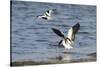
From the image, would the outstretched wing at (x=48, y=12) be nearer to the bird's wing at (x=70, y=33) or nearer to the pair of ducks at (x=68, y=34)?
the pair of ducks at (x=68, y=34)

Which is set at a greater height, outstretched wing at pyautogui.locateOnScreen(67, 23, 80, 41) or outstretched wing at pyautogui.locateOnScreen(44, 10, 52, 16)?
outstretched wing at pyautogui.locateOnScreen(44, 10, 52, 16)


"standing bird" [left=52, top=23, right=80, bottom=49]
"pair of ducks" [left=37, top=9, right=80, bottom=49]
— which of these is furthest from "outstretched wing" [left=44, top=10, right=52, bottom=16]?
"standing bird" [left=52, top=23, right=80, bottom=49]

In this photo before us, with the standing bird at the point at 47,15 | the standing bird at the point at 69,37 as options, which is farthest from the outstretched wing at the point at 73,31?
the standing bird at the point at 47,15

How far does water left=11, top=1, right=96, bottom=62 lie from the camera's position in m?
1.98

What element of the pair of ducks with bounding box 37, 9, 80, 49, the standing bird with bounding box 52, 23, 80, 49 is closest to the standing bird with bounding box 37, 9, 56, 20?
the pair of ducks with bounding box 37, 9, 80, 49

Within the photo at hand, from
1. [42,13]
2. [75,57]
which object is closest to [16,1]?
[42,13]

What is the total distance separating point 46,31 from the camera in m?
2.07

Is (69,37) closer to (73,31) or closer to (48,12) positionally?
(73,31)

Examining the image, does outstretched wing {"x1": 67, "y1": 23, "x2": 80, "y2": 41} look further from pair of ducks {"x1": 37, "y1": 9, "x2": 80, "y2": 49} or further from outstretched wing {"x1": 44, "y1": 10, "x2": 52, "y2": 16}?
outstretched wing {"x1": 44, "y1": 10, "x2": 52, "y2": 16}

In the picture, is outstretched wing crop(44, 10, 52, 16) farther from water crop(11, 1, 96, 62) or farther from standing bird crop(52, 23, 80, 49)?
standing bird crop(52, 23, 80, 49)

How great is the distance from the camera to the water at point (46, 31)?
198 cm

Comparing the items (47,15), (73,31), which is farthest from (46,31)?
(73,31)

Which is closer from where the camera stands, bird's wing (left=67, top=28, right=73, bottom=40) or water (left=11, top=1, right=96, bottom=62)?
water (left=11, top=1, right=96, bottom=62)

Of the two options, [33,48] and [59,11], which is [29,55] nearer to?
[33,48]
